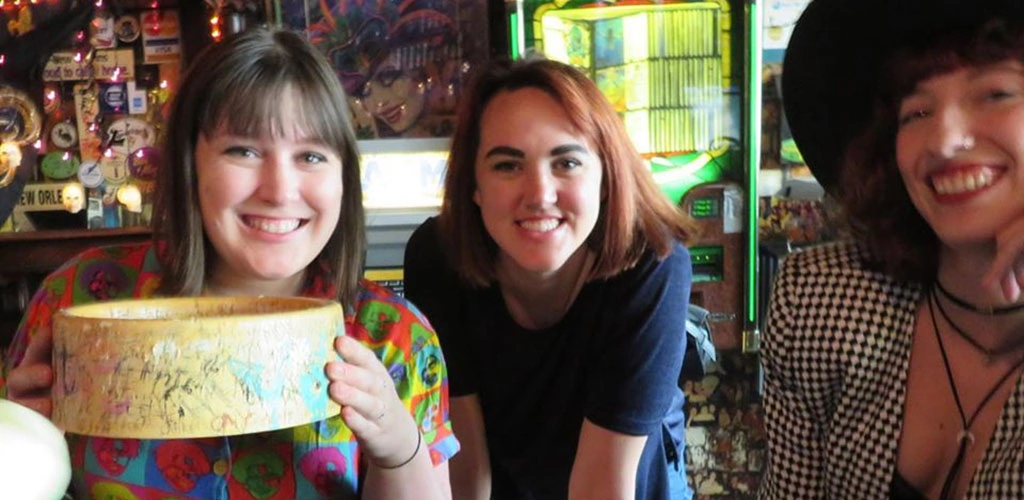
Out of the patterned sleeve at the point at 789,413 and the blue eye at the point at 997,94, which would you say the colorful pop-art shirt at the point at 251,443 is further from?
the blue eye at the point at 997,94

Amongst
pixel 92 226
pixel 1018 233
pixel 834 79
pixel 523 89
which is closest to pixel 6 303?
pixel 92 226

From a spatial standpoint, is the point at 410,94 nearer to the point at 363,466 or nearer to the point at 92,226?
the point at 92,226

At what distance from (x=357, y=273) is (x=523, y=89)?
0.51 metres

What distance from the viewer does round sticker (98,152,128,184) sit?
350cm

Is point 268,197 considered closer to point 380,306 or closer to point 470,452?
point 380,306

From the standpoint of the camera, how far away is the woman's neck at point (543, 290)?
1.57 meters

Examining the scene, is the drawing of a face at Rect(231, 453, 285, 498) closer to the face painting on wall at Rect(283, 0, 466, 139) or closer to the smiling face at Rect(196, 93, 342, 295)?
the smiling face at Rect(196, 93, 342, 295)

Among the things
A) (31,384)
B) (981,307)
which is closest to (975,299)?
(981,307)

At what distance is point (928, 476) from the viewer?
43.3 inches

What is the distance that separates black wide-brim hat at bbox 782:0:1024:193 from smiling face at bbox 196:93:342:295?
0.62 meters

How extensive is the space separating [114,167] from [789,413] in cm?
299

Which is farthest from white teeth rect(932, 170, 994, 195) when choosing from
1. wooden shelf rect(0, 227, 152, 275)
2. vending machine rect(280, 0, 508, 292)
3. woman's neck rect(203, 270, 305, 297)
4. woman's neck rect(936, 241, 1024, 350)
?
wooden shelf rect(0, 227, 152, 275)

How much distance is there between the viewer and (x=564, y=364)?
5.09 feet

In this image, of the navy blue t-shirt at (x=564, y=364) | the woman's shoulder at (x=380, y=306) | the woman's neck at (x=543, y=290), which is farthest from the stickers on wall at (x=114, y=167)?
the woman's shoulder at (x=380, y=306)
